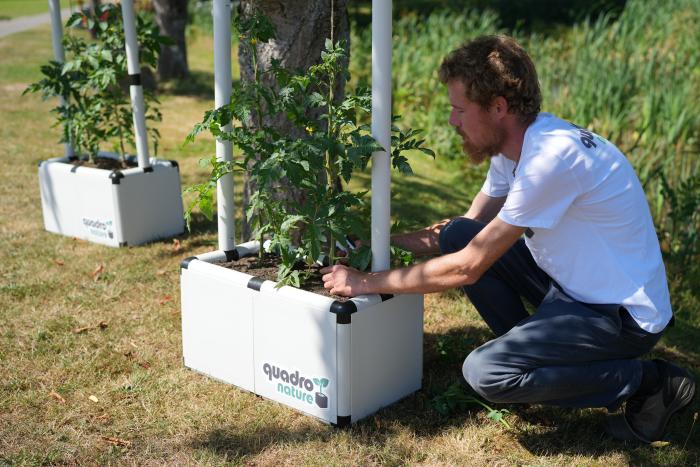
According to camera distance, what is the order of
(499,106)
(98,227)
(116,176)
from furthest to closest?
1. (98,227)
2. (116,176)
3. (499,106)

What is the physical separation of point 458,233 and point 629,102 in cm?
382

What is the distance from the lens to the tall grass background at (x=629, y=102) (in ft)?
15.6

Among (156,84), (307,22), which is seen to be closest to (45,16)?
(156,84)

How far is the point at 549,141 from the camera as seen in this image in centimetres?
246

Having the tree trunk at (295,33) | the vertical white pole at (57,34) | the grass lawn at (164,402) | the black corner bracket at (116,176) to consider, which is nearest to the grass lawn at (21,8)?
the vertical white pole at (57,34)

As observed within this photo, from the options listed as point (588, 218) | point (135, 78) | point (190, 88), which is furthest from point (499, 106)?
point (190, 88)

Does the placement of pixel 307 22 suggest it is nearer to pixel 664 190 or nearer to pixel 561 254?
pixel 561 254

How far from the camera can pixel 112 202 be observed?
452 centimetres

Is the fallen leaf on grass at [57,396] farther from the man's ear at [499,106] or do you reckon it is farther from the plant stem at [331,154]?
the man's ear at [499,106]

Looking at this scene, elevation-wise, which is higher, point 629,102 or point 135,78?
point 135,78

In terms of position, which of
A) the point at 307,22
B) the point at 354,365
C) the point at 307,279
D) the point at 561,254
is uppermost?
the point at 307,22

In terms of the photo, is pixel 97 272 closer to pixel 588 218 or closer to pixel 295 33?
pixel 295 33

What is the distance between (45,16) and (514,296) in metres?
20.5

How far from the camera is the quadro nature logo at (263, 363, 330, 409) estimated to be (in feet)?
8.97
